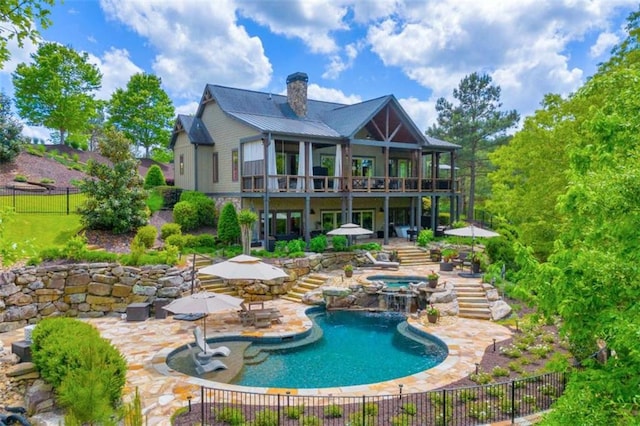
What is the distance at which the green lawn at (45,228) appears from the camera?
17375 mm

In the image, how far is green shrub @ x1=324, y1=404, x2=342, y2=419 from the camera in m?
7.44

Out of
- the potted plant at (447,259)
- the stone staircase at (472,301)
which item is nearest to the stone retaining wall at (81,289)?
the stone staircase at (472,301)

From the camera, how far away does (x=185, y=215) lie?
2253 centimetres

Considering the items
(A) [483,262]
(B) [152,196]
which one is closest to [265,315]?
(A) [483,262]

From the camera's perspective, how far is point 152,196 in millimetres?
27281

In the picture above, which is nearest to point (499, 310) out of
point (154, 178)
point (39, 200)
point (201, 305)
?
point (201, 305)

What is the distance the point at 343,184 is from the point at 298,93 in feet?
25.6

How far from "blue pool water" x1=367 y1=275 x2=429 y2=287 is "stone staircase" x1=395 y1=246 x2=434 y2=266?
328cm

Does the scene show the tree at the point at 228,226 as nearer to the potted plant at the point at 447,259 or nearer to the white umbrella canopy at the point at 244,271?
the white umbrella canopy at the point at 244,271

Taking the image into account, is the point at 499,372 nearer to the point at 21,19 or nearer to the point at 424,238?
the point at 21,19

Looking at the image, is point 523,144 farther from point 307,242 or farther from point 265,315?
point 265,315

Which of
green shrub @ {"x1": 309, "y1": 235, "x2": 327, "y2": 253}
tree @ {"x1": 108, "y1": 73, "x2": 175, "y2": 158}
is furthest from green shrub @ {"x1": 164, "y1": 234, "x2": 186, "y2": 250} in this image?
tree @ {"x1": 108, "y1": 73, "x2": 175, "y2": 158}

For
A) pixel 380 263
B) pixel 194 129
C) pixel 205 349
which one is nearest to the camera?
pixel 205 349

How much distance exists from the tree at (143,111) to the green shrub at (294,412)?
43.9 meters
